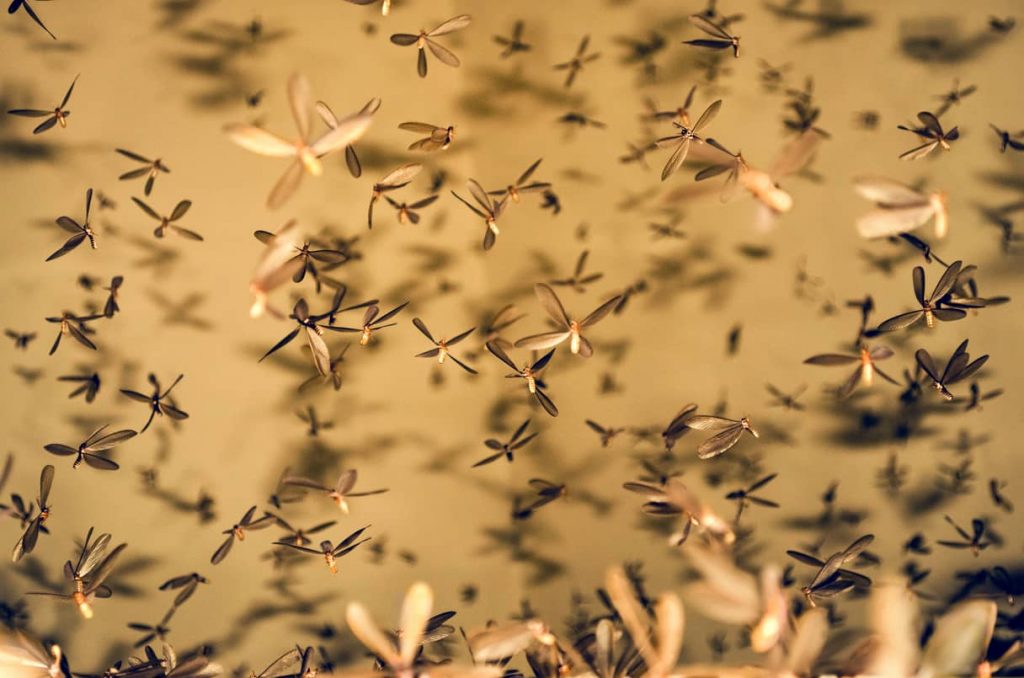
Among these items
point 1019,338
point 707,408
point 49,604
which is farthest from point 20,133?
point 1019,338

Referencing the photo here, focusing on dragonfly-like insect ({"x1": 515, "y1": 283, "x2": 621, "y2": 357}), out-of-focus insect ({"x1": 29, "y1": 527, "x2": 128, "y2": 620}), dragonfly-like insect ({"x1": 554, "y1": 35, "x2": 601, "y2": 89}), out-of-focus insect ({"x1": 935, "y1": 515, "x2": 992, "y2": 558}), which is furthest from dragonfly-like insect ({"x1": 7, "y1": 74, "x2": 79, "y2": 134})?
out-of-focus insect ({"x1": 935, "y1": 515, "x2": 992, "y2": 558})

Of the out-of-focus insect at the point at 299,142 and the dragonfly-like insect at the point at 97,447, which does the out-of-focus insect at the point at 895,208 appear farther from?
the dragonfly-like insect at the point at 97,447

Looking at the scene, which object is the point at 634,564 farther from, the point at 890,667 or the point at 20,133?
the point at 20,133

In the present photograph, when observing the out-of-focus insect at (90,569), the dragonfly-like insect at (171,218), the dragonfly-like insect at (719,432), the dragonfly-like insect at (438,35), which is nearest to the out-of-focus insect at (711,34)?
the dragonfly-like insect at (438,35)

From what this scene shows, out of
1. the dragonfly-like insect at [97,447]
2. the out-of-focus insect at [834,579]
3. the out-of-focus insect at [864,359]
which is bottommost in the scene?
the out-of-focus insect at [834,579]

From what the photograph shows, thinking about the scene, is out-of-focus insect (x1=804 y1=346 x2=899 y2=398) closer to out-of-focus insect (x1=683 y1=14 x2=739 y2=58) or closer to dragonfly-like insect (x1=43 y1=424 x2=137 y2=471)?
out-of-focus insect (x1=683 y1=14 x2=739 y2=58)

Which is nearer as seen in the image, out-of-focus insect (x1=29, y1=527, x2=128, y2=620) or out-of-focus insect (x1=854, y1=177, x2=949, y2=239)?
out-of-focus insect (x1=854, y1=177, x2=949, y2=239)
